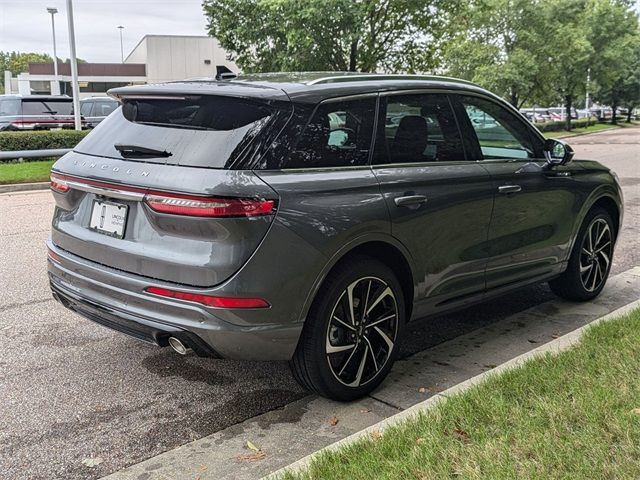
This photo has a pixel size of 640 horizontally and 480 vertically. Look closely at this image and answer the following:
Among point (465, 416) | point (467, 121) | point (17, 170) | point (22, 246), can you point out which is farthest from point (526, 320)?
point (17, 170)

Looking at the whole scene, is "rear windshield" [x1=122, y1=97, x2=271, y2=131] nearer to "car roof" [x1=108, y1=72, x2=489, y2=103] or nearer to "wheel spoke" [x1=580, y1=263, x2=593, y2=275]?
"car roof" [x1=108, y1=72, x2=489, y2=103]

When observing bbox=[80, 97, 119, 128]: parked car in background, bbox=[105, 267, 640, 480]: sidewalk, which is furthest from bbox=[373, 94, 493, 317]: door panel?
bbox=[80, 97, 119, 128]: parked car in background

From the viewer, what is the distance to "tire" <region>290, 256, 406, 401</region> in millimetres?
3527

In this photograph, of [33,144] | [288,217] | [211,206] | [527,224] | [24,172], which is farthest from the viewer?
[33,144]

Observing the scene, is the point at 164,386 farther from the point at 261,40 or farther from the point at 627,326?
the point at 261,40

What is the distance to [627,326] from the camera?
177 inches

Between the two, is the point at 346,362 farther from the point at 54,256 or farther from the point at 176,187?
the point at 54,256

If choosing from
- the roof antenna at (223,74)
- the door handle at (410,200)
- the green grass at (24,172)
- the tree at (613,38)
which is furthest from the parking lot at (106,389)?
the tree at (613,38)

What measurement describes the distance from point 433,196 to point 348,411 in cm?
137

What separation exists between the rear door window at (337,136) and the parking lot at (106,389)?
137 centimetres

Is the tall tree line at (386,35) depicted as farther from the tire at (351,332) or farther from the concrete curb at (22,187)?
the tire at (351,332)

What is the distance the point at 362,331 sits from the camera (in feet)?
12.4

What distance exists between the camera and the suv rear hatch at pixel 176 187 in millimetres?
3158

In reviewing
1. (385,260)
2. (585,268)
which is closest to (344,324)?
(385,260)
